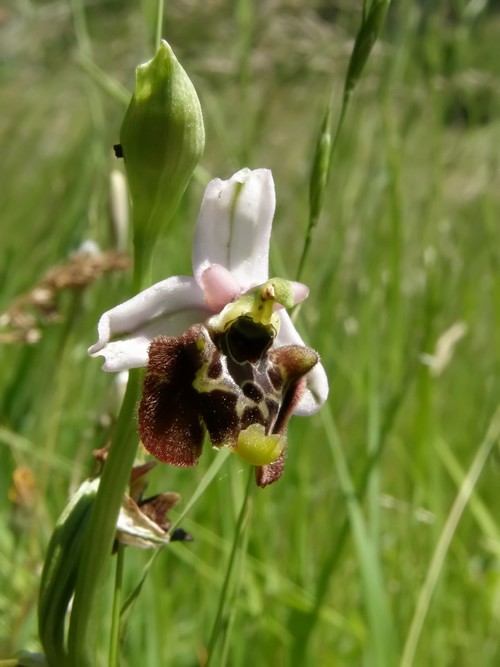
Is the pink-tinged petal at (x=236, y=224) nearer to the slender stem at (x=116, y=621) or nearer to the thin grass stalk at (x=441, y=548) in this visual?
the slender stem at (x=116, y=621)

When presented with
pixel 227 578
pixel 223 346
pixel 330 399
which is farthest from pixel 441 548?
pixel 330 399

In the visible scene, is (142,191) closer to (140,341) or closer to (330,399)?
(140,341)

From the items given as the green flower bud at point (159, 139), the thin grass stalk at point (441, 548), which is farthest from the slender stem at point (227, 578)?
the thin grass stalk at point (441, 548)

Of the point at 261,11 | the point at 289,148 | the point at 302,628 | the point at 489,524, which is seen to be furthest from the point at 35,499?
the point at 289,148

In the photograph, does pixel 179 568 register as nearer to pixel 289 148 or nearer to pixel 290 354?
pixel 290 354

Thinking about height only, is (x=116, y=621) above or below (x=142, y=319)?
below

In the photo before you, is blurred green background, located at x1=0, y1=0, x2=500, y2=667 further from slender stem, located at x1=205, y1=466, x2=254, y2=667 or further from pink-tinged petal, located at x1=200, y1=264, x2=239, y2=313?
pink-tinged petal, located at x1=200, y1=264, x2=239, y2=313

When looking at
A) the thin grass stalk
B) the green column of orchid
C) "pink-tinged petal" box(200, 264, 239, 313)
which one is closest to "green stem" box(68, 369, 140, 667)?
the green column of orchid
